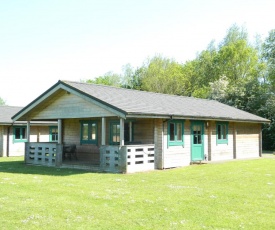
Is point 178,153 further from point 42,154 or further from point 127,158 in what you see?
point 42,154

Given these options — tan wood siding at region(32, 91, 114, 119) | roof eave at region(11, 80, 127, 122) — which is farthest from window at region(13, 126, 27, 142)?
tan wood siding at region(32, 91, 114, 119)

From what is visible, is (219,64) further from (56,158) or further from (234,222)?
(234,222)

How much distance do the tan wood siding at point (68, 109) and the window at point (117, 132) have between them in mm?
1997

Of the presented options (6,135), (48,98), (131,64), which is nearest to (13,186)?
(48,98)

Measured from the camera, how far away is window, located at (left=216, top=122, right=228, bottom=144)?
2092cm

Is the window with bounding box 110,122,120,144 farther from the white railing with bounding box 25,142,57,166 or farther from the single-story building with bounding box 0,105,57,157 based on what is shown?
the single-story building with bounding box 0,105,57,157

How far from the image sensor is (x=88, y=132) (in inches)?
772

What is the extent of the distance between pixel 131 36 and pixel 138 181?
50.5ft

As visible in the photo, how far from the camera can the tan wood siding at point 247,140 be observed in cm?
2277

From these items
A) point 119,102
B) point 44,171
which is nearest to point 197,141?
point 119,102

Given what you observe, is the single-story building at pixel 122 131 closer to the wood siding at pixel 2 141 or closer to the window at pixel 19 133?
the wood siding at pixel 2 141

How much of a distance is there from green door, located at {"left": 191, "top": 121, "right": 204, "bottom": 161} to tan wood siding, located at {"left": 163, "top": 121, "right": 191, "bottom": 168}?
39 centimetres

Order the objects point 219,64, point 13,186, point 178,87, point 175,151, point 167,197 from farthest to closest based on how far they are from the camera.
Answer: point 178,87, point 219,64, point 175,151, point 13,186, point 167,197

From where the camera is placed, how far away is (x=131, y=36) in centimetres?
2541
